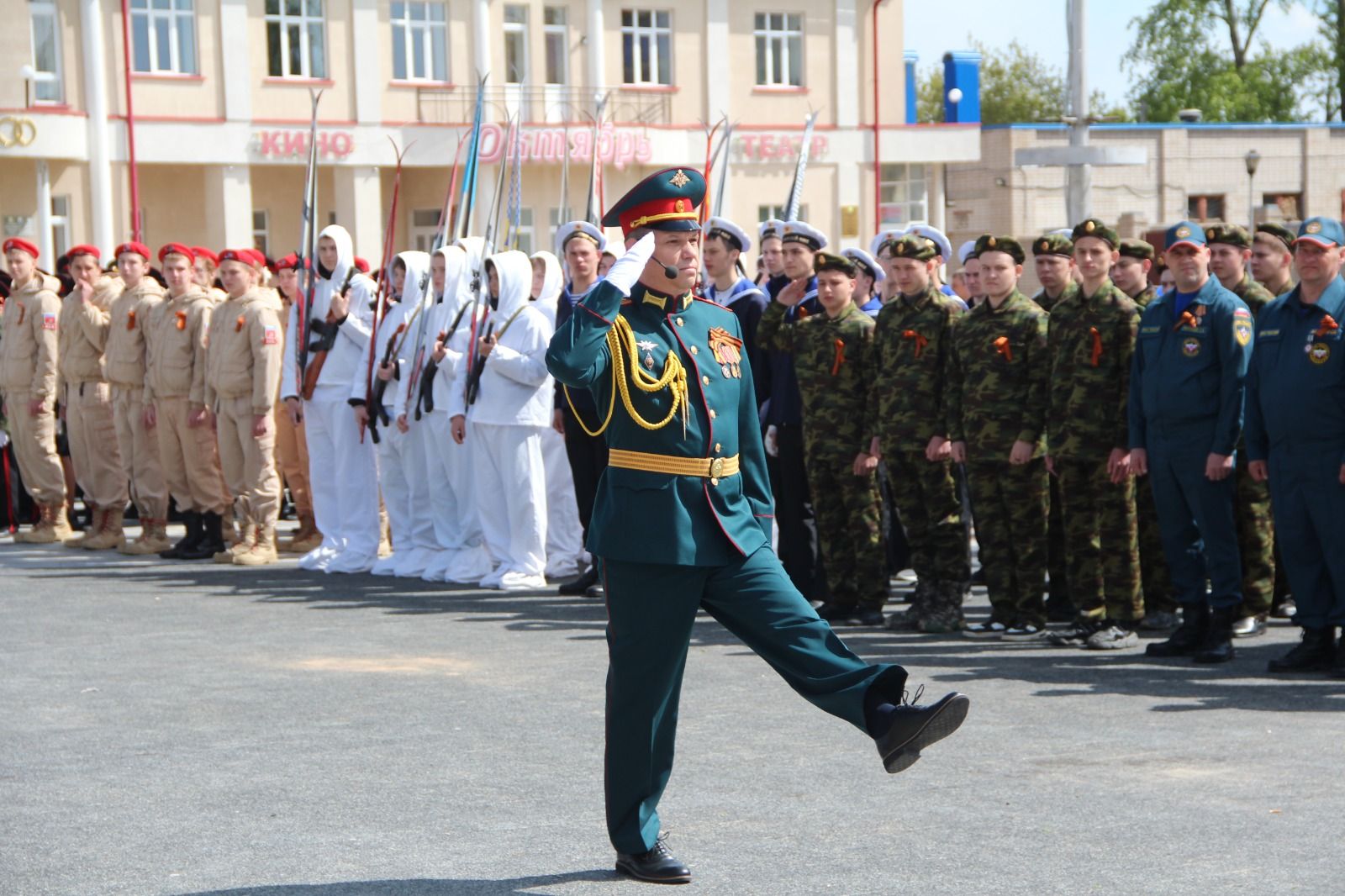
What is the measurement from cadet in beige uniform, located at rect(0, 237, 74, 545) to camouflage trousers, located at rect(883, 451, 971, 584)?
784 centimetres

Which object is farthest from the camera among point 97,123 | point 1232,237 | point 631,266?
point 97,123

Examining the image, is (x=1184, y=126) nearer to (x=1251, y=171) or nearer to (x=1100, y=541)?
(x=1251, y=171)

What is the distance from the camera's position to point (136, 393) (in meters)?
14.9

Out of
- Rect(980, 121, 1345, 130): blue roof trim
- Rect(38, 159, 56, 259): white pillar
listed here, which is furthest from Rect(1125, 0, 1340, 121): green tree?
Rect(38, 159, 56, 259): white pillar

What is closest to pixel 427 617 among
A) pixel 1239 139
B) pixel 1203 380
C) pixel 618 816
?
pixel 1203 380

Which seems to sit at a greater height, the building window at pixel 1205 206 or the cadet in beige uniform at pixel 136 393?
the building window at pixel 1205 206

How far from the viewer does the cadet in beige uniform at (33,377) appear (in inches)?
603

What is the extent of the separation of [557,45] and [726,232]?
3356 centimetres

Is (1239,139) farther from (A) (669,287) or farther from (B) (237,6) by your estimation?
(A) (669,287)

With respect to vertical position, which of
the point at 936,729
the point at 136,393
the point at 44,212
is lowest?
the point at 936,729

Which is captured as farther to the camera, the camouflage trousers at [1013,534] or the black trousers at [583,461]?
the black trousers at [583,461]

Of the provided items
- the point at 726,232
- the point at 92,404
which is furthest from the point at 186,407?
the point at 726,232

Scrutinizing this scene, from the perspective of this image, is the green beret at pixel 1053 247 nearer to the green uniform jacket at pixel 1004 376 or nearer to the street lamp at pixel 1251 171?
the green uniform jacket at pixel 1004 376

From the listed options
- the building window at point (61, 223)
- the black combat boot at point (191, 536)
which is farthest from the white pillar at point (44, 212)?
the black combat boot at point (191, 536)
